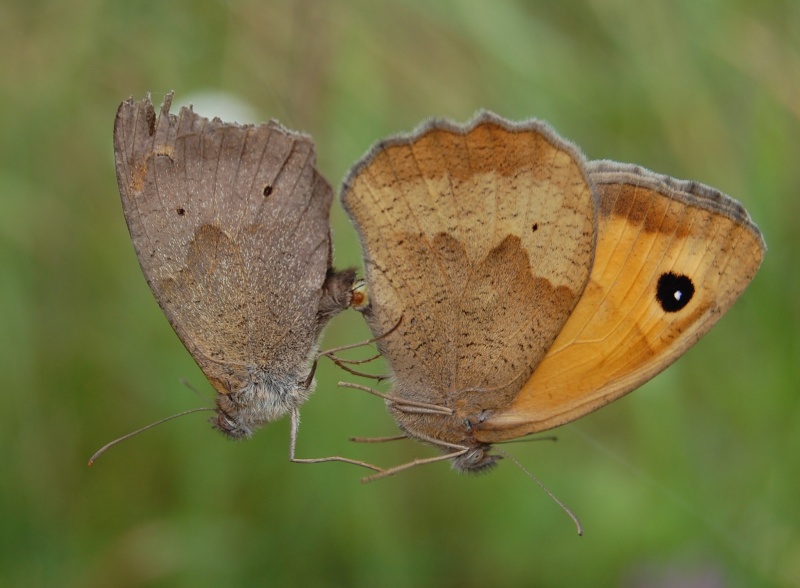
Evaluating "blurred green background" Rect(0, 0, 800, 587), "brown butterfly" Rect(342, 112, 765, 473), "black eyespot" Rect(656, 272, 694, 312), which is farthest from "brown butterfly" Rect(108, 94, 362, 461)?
"black eyespot" Rect(656, 272, 694, 312)

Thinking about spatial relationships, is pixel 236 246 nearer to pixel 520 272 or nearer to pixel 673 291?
pixel 520 272

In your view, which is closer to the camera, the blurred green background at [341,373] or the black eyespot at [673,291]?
the black eyespot at [673,291]

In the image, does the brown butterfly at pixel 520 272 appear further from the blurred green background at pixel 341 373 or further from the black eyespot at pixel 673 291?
the blurred green background at pixel 341 373

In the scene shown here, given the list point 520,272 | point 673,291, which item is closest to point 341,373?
point 520,272

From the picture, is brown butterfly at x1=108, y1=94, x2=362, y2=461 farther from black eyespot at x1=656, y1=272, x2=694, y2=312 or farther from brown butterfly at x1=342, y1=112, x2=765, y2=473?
black eyespot at x1=656, y1=272, x2=694, y2=312

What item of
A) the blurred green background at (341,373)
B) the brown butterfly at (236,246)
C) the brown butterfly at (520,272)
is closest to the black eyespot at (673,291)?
the brown butterfly at (520,272)

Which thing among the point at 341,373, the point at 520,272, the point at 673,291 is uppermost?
the point at 673,291

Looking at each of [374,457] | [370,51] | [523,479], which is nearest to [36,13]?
[370,51]
